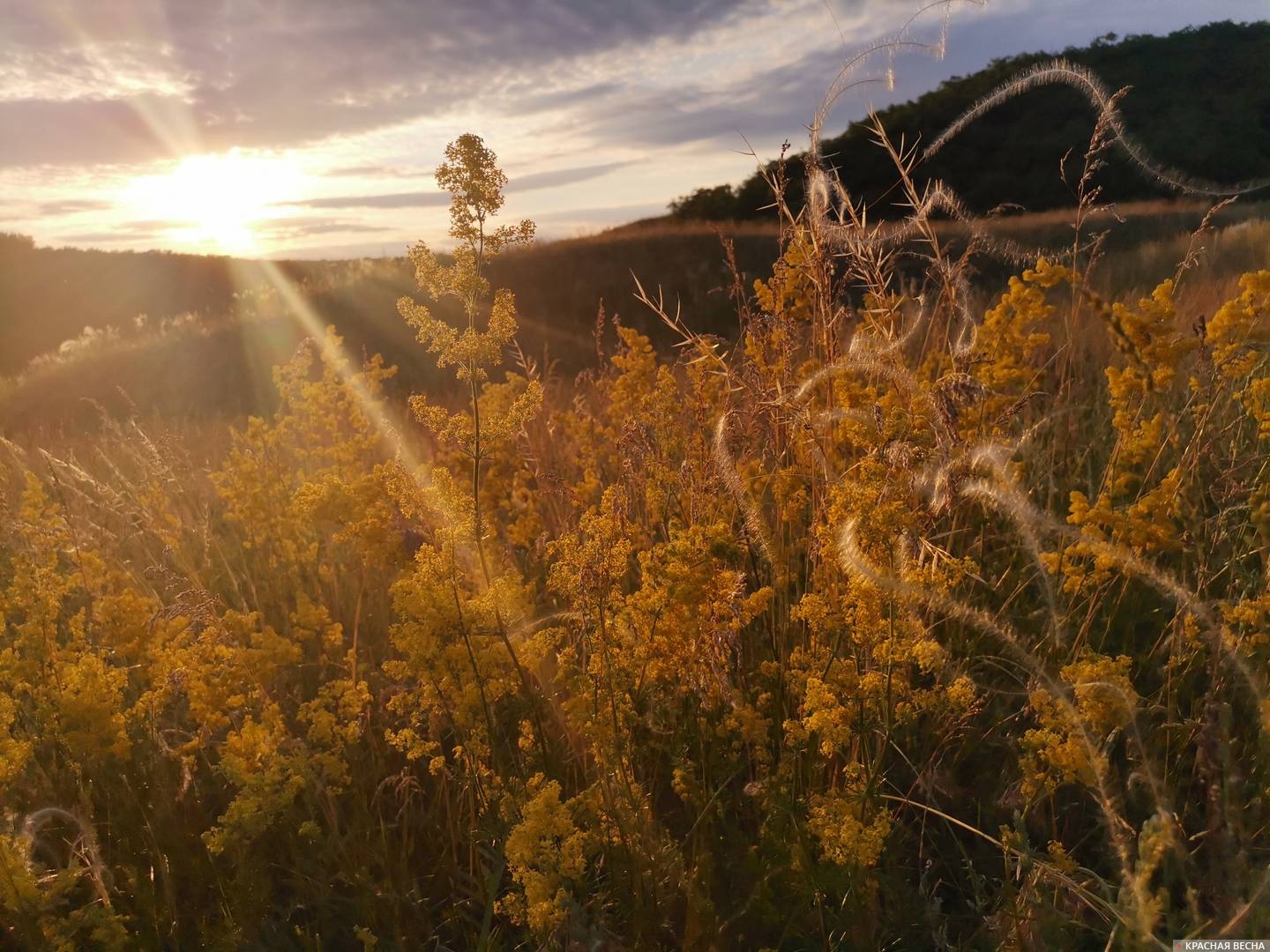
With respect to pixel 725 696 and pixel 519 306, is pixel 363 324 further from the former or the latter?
pixel 725 696

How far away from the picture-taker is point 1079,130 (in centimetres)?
3603

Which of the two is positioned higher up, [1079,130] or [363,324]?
[1079,130]

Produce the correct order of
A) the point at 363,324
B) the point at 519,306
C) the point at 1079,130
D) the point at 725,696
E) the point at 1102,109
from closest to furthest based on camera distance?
1. the point at 725,696
2. the point at 1102,109
3. the point at 363,324
4. the point at 519,306
5. the point at 1079,130

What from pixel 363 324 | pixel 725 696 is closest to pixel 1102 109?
pixel 725 696

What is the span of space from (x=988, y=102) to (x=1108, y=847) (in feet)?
6.92

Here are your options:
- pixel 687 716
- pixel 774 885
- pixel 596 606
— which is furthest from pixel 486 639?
pixel 774 885

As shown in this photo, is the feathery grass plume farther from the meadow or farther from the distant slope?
the distant slope

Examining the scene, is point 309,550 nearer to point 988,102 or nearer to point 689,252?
point 988,102

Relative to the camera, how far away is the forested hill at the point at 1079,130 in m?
32.7

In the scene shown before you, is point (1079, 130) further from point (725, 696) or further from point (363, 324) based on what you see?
point (725, 696)

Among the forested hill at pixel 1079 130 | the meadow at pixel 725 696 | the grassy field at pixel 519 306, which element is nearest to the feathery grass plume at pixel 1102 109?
the meadow at pixel 725 696

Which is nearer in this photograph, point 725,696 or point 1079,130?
point 725,696

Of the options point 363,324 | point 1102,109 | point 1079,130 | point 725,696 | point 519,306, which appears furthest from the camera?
point 1079,130

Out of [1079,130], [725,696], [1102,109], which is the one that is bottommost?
[725,696]
